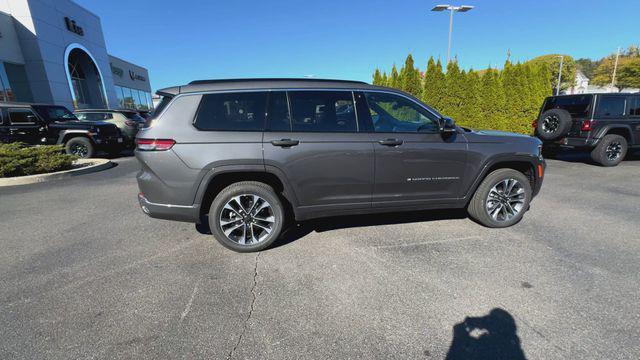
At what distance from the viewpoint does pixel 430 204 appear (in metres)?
3.73

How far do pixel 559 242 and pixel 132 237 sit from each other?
5385 millimetres

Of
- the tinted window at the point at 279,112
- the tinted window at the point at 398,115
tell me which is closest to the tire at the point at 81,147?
the tinted window at the point at 279,112

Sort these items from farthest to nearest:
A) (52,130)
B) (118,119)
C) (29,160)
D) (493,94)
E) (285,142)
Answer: (493,94)
(118,119)
(52,130)
(29,160)
(285,142)

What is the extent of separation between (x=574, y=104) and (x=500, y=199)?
6.23 meters

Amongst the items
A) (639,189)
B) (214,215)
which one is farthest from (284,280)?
(639,189)

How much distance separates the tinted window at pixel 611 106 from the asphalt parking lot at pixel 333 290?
460 centimetres

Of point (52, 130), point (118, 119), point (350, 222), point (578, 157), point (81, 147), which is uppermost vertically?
point (118, 119)

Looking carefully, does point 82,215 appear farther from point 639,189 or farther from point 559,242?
point 639,189

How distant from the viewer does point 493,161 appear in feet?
12.3

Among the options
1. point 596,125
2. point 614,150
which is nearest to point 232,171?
point 596,125

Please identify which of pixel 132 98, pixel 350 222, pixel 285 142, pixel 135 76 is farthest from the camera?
pixel 135 76

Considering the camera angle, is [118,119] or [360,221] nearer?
[360,221]

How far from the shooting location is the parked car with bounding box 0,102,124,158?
886cm

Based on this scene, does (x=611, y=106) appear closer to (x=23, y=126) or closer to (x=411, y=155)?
(x=411, y=155)
